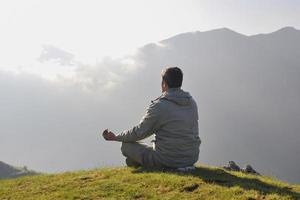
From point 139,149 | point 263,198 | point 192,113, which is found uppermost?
point 192,113

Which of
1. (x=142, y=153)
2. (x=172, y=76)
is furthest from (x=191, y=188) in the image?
(x=172, y=76)

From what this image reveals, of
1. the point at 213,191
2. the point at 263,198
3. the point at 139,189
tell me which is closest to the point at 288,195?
the point at 263,198

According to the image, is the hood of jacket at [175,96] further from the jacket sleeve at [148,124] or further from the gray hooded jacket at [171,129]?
the jacket sleeve at [148,124]

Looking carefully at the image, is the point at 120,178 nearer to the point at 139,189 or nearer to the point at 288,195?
the point at 139,189

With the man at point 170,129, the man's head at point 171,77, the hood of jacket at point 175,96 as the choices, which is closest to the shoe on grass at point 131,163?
the man at point 170,129

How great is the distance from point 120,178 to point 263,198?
5082mm

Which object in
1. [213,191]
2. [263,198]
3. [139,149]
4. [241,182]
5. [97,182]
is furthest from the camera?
[139,149]

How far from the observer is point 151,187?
1361cm

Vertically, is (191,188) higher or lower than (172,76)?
lower

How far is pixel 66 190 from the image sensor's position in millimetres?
14625

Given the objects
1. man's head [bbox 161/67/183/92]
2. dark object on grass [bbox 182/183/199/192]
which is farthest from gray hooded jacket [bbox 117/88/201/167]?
dark object on grass [bbox 182/183/199/192]

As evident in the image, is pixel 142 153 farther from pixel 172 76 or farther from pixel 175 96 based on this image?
pixel 172 76

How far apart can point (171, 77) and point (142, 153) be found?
2915mm

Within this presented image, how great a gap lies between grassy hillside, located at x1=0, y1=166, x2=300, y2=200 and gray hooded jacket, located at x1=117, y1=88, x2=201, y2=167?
697 mm
